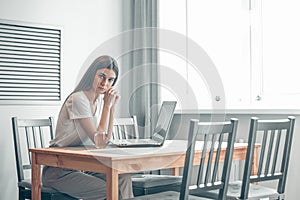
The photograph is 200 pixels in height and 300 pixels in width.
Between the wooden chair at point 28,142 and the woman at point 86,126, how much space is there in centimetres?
7

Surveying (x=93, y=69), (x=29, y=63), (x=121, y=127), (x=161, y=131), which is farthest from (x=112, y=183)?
(x=29, y=63)

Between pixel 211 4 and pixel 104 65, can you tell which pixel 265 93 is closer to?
pixel 211 4

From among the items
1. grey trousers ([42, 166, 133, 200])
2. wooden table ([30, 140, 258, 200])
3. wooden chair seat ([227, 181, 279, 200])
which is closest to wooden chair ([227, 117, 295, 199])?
wooden chair seat ([227, 181, 279, 200])

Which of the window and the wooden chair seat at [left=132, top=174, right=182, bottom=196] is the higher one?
the window

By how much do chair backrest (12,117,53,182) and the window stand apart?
0.26 meters

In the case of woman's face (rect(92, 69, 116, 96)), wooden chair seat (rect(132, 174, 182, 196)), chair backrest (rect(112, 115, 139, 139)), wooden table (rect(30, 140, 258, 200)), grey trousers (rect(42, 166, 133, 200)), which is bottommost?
wooden chair seat (rect(132, 174, 182, 196))

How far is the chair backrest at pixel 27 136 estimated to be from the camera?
3.53m

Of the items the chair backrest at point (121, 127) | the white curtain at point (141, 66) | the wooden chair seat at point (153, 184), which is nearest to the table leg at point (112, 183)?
the wooden chair seat at point (153, 184)

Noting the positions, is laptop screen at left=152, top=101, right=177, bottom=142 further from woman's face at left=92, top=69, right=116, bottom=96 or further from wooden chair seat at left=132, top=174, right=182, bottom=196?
woman's face at left=92, top=69, right=116, bottom=96

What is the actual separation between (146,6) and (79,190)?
7.21 feet

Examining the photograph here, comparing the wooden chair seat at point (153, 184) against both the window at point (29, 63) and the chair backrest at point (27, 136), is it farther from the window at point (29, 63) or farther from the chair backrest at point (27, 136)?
the window at point (29, 63)

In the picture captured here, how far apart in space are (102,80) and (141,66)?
1.54 m

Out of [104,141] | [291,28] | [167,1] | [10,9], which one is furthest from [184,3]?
[104,141]

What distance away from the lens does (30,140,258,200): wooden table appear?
2494 millimetres
